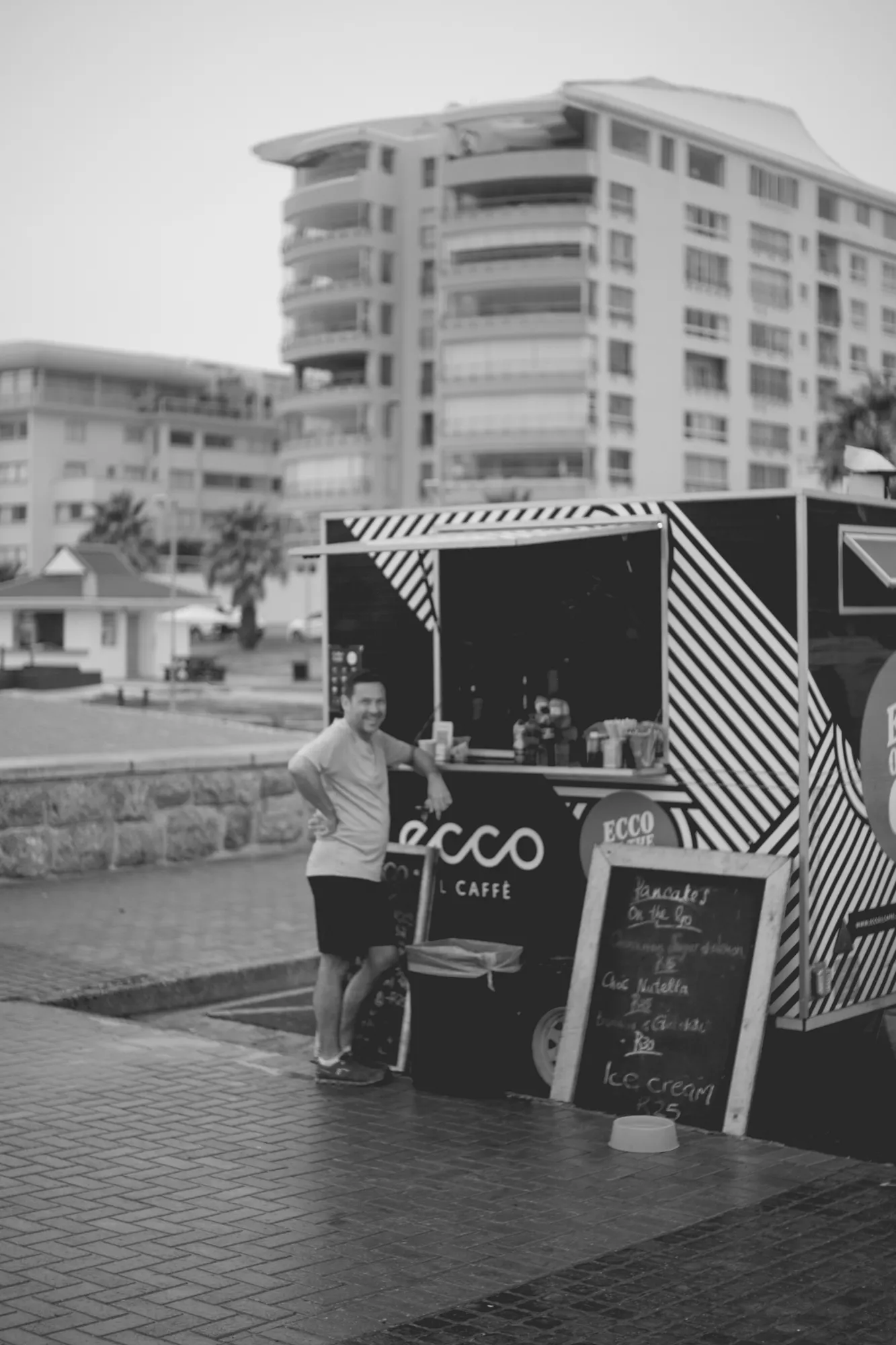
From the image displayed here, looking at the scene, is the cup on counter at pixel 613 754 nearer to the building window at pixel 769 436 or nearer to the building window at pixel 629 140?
the building window at pixel 629 140

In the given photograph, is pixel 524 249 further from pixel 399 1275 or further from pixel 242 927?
pixel 399 1275

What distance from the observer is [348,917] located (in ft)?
27.1

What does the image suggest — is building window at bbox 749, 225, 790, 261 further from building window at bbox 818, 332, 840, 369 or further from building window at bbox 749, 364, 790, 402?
building window at bbox 749, 364, 790, 402

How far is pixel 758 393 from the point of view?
291 feet

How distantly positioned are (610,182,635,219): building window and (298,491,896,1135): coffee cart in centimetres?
7705

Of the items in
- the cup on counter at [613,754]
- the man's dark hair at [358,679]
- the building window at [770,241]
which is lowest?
the cup on counter at [613,754]

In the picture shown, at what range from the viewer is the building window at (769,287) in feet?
289

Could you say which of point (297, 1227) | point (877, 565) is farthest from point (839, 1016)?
point (297, 1227)

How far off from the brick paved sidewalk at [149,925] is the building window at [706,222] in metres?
74.7

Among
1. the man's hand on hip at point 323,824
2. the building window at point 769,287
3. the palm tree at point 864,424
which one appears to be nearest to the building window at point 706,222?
the building window at point 769,287

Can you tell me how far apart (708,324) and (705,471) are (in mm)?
7234

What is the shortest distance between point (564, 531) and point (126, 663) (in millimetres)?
59103

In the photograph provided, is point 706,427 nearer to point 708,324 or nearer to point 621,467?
point 708,324

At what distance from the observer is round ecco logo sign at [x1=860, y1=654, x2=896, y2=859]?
8.46m
